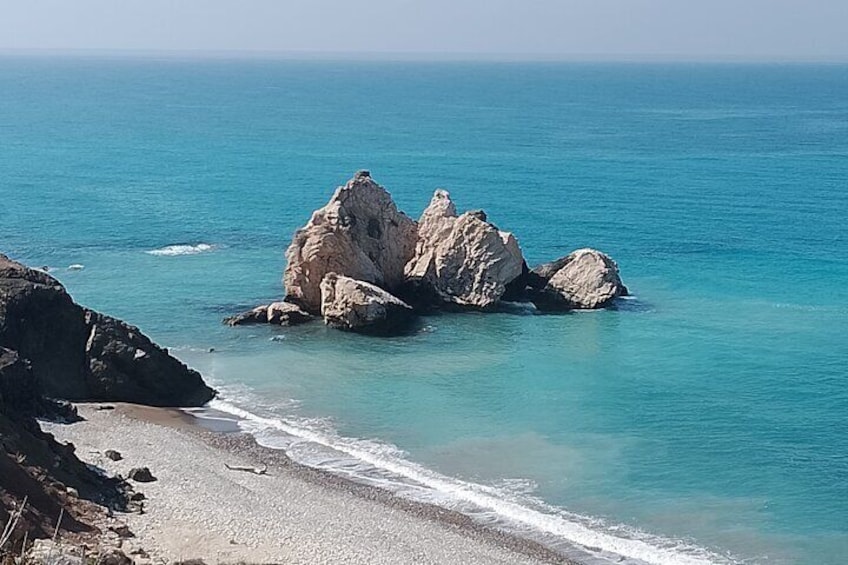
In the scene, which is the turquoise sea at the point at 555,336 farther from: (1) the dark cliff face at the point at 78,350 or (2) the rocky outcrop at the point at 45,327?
(2) the rocky outcrop at the point at 45,327

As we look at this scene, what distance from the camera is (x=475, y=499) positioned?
3569 centimetres

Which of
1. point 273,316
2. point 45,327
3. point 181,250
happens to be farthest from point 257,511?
point 181,250

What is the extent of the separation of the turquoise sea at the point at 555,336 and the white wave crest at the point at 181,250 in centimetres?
46

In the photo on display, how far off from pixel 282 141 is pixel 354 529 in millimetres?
100154

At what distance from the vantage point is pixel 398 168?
104438 mm

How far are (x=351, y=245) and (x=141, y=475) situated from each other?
2523 centimetres

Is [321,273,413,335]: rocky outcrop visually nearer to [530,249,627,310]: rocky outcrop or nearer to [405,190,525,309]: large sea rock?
[405,190,525,309]: large sea rock

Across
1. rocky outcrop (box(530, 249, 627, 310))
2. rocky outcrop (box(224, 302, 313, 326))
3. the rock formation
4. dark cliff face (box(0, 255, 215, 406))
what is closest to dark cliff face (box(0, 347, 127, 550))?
dark cliff face (box(0, 255, 215, 406))

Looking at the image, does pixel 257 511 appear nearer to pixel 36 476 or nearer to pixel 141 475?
pixel 141 475

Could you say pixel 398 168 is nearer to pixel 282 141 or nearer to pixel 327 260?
pixel 282 141

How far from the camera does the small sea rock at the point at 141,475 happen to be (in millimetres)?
34156

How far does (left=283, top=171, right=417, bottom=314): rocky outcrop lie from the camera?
57125mm

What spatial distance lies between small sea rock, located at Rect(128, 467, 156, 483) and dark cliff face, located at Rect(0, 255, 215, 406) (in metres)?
9.45

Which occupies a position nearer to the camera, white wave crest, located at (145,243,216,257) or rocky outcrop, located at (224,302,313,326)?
rocky outcrop, located at (224,302,313,326)
